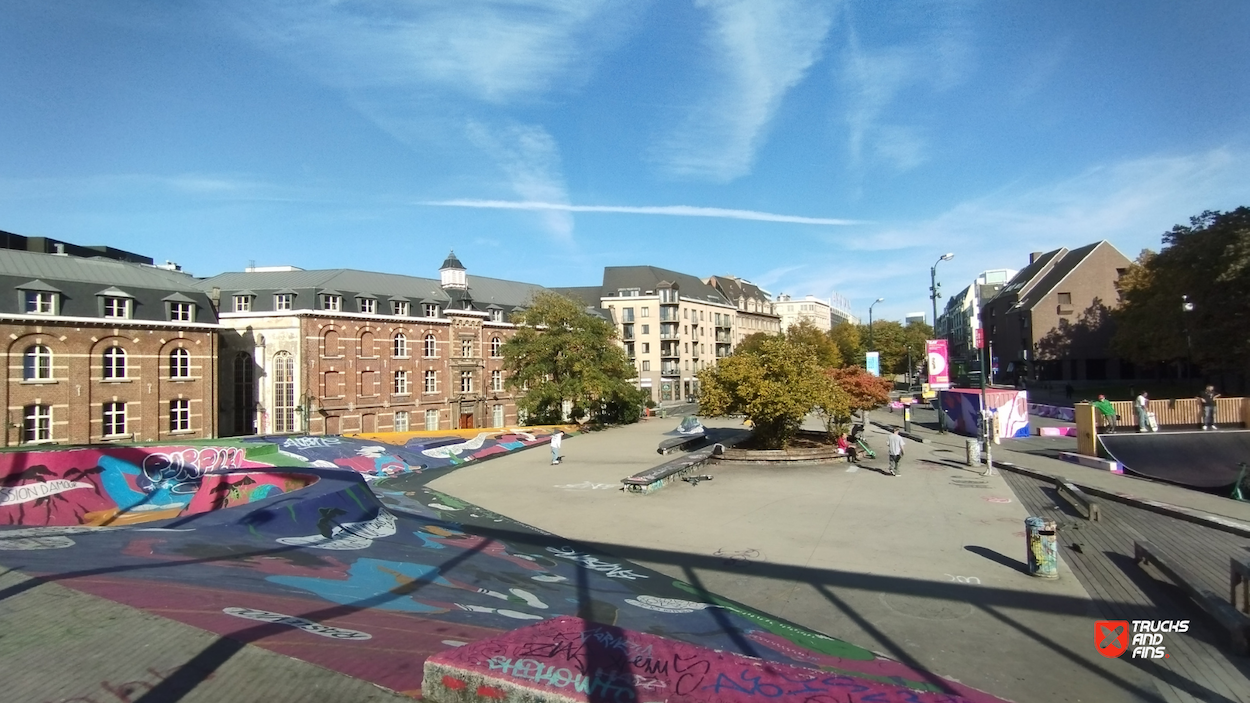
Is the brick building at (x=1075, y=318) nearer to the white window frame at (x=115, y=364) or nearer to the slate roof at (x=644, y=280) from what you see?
the slate roof at (x=644, y=280)

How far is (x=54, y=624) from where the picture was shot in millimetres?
5426

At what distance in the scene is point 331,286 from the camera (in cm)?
4553

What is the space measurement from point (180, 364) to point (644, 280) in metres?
50.2

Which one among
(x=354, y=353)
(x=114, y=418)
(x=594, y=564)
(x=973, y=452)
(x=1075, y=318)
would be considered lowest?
(x=594, y=564)

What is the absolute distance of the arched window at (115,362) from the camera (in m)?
34.1

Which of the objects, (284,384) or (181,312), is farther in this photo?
(284,384)

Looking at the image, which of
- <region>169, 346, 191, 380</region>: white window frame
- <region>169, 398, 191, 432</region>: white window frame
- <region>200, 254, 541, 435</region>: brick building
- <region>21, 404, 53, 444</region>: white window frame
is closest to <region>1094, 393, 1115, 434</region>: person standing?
<region>200, 254, 541, 435</region>: brick building

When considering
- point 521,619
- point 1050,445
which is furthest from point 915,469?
point 521,619

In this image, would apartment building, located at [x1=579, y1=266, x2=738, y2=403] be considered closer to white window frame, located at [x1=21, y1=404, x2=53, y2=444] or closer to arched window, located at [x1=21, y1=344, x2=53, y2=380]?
arched window, located at [x1=21, y1=344, x2=53, y2=380]

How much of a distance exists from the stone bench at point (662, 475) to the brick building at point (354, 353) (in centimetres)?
3030

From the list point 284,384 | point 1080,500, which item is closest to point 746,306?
point 284,384

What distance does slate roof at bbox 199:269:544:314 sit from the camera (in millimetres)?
44344

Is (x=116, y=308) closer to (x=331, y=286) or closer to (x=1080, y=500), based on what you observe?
(x=331, y=286)

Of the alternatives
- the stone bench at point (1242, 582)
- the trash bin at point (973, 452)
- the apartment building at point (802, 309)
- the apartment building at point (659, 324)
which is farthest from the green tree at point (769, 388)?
the apartment building at point (802, 309)
